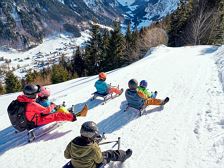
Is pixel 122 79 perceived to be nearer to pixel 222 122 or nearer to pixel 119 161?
pixel 222 122

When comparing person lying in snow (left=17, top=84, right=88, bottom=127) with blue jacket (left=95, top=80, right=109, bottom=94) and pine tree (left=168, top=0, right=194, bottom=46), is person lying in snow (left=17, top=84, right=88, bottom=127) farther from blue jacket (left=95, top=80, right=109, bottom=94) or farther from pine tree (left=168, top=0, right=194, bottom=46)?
pine tree (left=168, top=0, right=194, bottom=46)

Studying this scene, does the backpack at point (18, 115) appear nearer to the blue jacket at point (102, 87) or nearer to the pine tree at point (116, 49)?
the blue jacket at point (102, 87)

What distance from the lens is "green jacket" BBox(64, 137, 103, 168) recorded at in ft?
22.5

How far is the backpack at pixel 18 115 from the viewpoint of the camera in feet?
31.4

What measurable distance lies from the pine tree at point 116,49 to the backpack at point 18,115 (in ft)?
140

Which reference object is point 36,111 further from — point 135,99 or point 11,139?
point 135,99

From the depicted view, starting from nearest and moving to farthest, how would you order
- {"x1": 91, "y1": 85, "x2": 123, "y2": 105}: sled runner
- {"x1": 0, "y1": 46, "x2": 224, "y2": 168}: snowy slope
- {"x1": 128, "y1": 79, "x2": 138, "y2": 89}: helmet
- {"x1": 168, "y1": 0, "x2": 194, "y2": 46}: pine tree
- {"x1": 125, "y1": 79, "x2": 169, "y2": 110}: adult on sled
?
{"x1": 0, "y1": 46, "x2": 224, "y2": 168}: snowy slope, {"x1": 128, "y1": 79, "x2": 138, "y2": 89}: helmet, {"x1": 125, "y1": 79, "x2": 169, "y2": 110}: adult on sled, {"x1": 91, "y1": 85, "x2": 123, "y2": 105}: sled runner, {"x1": 168, "y1": 0, "x2": 194, "y2": 46}: pine tree

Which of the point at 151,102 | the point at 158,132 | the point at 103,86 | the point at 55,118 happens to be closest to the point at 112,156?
the point at 158,132

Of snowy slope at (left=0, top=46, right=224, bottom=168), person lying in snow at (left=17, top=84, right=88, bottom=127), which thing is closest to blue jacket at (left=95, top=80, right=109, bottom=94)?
snowy slope at (left=0, top=46, right=224, bottom=168)

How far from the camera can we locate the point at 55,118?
10.4 metres

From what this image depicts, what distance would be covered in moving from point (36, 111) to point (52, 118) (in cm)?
71

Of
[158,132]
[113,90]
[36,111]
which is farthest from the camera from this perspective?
[113,90]

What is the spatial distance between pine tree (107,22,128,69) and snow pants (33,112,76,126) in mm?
41957

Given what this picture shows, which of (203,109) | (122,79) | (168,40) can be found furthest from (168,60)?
(168,40)
